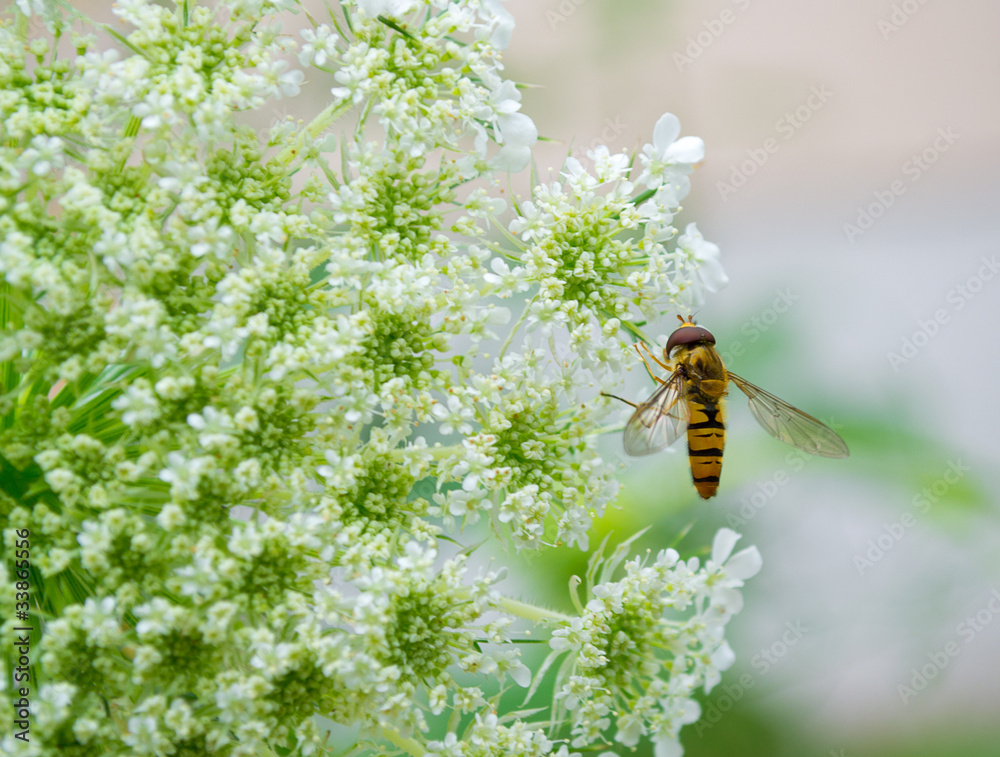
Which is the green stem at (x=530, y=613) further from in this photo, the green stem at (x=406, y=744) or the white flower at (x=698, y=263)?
the white flower at (x=698, y=263)

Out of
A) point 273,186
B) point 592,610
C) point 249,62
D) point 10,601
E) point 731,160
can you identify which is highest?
point 731,160

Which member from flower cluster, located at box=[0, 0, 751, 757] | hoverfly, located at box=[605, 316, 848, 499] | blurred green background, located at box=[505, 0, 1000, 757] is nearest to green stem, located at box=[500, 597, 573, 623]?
flower cluster, located at box=[0, 0, 751, 757]

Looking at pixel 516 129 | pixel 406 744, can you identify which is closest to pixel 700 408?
pixel 516 129

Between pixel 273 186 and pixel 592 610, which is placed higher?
pixel 273 186

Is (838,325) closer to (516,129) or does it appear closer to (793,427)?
(793,427)

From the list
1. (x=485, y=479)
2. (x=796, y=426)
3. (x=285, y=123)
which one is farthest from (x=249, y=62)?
(x=796, y=426)

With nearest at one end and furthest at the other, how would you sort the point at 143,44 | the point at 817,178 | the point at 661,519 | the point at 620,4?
1. the point at 143,44
2. the point at 661,519
3. the point at 620,4
4. the point at 817,178

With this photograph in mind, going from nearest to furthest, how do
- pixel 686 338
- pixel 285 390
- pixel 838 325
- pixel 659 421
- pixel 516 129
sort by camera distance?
pixel 285 390 → pixel 516 129 → pixel 659 421 → pixel 686 338 → pixel 838 325

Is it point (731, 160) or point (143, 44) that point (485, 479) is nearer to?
point (143, 44)
